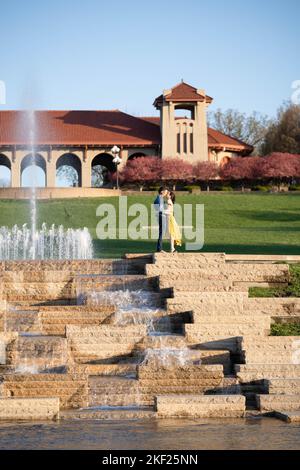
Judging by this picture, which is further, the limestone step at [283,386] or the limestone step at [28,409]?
the limestone step at [283,386]

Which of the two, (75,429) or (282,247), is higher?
(282,247)

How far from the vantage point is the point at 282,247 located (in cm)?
2702

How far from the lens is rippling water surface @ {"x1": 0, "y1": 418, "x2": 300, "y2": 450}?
1025cm

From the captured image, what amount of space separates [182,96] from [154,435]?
54523 mm

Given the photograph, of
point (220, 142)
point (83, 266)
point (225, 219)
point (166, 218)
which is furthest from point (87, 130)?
point (83, 266)

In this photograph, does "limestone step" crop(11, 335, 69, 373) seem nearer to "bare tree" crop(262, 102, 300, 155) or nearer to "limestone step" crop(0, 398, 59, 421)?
"limestone step" crop(0, 398, 59, 421)

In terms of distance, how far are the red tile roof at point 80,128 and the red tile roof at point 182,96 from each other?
2.52 meters

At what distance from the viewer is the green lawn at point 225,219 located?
27.3 meters

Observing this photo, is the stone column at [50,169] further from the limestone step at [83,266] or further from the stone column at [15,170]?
the limestone step at [83,266]

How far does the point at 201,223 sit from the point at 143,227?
304cm

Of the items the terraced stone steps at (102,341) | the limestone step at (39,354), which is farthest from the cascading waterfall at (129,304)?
the limestone step at (39,354)

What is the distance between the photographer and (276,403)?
12.6 meters
